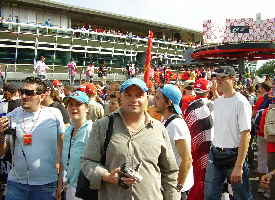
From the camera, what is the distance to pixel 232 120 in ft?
14.6

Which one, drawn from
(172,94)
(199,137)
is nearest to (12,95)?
(199,137)

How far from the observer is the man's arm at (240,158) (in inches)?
167

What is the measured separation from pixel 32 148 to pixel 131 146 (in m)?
1.54

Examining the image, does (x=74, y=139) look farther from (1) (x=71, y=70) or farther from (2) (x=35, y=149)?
(1) (x=71, y=70)

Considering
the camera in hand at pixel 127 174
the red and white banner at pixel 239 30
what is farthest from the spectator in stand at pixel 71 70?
the red and white banner at pixel 239 30

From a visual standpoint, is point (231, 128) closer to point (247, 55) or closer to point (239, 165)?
point (239, 165)

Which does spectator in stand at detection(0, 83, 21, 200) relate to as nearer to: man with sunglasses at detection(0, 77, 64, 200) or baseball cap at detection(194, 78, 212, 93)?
man with sunglasses at detection(0, 77, 64, 200)

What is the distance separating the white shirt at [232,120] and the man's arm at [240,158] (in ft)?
0.29

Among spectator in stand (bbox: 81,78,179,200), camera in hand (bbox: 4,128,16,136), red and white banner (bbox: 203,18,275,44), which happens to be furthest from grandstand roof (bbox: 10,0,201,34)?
spectator in stand (bbox: 81,78,179,200)

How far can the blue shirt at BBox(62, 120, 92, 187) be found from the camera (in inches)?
147

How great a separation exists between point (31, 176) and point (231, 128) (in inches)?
90.3

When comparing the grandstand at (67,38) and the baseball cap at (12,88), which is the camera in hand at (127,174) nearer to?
the baseball cap at (12,88)

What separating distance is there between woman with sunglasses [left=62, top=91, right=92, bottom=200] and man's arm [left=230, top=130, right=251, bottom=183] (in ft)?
5.59

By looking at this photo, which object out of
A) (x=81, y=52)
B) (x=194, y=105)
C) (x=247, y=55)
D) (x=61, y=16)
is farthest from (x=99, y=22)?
(x=194, y=105)
